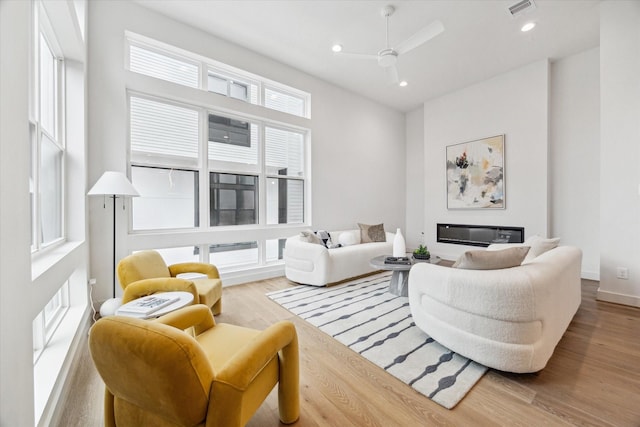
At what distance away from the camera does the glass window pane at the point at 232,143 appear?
154 inches

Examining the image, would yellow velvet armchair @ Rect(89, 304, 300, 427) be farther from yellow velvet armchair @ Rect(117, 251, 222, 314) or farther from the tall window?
the tall window

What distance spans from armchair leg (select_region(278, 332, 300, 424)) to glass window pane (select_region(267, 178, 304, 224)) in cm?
325

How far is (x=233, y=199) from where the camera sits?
4.11 m

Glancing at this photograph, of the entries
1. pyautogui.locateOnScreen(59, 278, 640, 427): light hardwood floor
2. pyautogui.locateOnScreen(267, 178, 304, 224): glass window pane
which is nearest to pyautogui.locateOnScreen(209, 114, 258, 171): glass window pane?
pyautogui.locateOnScreen(267, 178, 304, 224): glass window pane

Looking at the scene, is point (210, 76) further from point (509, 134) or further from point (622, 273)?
point (622, 273)

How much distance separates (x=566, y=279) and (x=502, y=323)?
3.26 ft

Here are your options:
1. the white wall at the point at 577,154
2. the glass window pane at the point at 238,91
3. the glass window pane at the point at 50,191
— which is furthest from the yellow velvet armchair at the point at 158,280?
the white wall at the point at 577,154

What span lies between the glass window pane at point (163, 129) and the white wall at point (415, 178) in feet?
16.8

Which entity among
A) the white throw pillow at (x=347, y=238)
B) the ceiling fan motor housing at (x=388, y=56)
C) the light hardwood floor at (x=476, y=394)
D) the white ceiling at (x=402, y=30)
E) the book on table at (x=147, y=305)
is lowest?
the light hardwood floor at (x=476, y=394)

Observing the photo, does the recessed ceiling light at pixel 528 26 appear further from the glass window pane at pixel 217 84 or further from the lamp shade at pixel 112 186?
the lamp shade at pixel 112 186

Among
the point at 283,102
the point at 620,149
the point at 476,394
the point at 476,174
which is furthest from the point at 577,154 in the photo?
the point at 283,102

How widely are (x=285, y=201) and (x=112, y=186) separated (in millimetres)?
2603

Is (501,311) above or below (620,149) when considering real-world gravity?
Result: below

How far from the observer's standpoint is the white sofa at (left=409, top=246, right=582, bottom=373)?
1.67 metres
